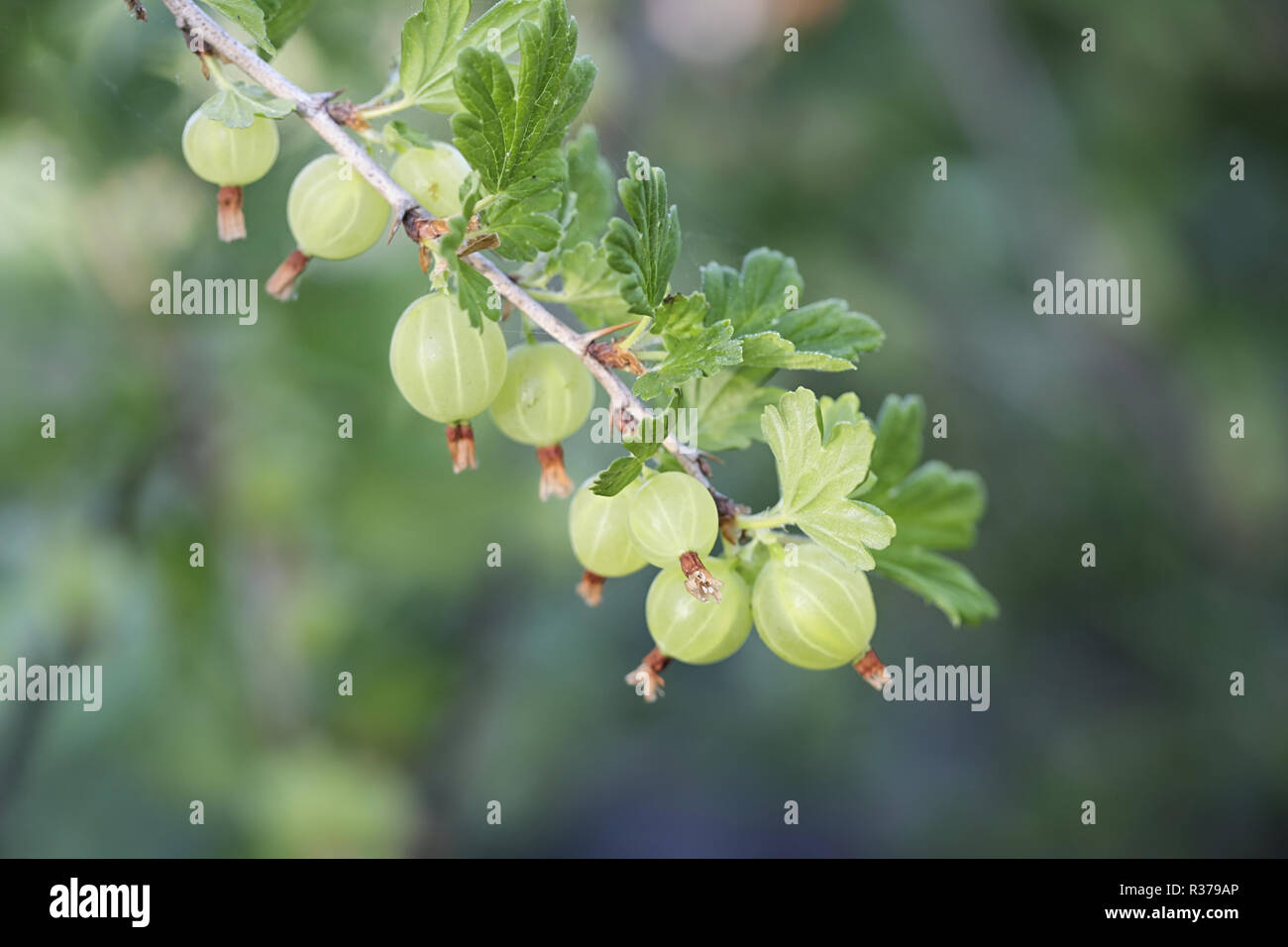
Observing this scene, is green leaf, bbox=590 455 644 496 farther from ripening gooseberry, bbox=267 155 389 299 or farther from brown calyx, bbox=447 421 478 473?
ripening gooseberry, bbox=267 155 389 299

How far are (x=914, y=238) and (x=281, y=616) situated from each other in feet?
5.28

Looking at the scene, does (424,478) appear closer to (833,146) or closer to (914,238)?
(833,146)

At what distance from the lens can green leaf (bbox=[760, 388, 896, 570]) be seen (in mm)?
544

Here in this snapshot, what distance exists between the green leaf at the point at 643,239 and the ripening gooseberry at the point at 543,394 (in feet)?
0.29

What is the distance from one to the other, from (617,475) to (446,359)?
0.12m

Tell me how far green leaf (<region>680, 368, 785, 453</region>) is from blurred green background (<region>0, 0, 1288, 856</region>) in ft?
0.66

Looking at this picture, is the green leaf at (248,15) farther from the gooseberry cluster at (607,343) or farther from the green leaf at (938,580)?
the green leaf at (938,580)

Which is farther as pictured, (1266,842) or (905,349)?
(1266,842)

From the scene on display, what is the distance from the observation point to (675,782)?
294 centimetres

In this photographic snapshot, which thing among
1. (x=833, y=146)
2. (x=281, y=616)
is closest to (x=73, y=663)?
(x=281, y=616)

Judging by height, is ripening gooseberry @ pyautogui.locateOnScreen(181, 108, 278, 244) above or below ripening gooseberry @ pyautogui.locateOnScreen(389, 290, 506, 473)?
above

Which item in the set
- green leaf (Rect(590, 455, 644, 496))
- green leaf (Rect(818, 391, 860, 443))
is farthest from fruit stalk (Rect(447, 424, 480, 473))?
green leaf (Rect(818, 391, 860, 443))

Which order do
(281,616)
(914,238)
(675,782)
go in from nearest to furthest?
1. (281,616)
2. (914,238)
3. (675,782)

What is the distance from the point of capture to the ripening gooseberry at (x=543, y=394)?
0.62m
